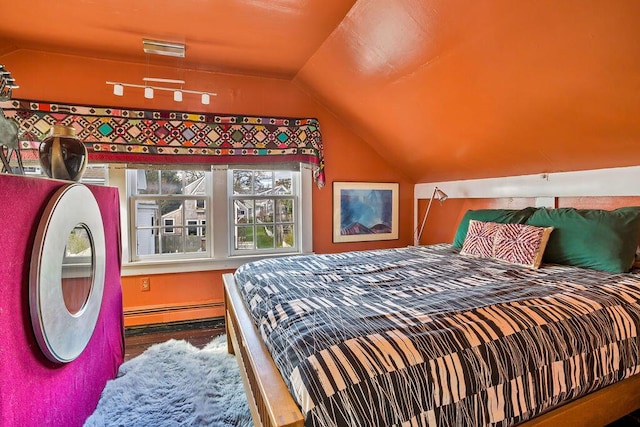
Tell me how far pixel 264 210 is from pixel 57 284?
225 cm

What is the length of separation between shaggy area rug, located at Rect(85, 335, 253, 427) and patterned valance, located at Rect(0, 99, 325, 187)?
171 centimetres

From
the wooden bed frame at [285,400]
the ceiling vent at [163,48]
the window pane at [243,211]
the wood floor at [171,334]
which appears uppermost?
the ceiling vent at [163,48]

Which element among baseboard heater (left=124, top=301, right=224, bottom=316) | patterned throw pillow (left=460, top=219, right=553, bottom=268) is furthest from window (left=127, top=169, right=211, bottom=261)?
patterned throw pillow (left=460, top=219, right=553, bottom=268)

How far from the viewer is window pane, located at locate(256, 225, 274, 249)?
3.42 meters

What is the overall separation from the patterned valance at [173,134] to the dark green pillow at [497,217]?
56.3 inches

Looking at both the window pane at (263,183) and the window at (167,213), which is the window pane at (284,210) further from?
the window at (167,213)

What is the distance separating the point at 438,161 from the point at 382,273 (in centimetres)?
179

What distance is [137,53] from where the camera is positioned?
106 inches

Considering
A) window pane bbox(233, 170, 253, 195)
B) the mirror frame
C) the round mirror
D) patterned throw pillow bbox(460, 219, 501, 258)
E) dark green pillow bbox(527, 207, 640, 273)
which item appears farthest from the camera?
window pane bbox(233, 170, 253, 195)

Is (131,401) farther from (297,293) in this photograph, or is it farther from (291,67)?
(291,67)

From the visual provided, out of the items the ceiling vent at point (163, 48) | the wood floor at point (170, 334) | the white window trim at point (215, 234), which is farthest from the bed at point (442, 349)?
the ceiling vent at point (163, 48)

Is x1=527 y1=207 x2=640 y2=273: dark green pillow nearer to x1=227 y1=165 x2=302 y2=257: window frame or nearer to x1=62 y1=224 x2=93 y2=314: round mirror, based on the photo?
x1=227 y1=165 x2=302 y2=257: window frame

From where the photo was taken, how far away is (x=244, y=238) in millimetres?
3375

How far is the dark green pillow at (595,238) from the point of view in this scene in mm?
1876
